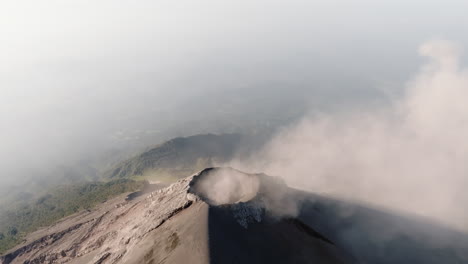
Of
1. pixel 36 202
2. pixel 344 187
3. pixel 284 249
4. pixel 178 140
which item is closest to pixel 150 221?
pixel 284 249

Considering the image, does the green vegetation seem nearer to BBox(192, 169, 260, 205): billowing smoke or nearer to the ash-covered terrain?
the ash-covered terrain

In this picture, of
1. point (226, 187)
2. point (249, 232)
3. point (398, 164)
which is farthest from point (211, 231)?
point (398, 164)

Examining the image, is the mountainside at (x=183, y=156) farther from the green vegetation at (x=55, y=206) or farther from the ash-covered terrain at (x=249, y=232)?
the ash-covered terrain at (x=249, y=232)

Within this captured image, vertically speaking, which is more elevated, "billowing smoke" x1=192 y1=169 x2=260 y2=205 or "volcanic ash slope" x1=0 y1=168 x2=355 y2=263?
"billowing smoke" x1=192 y1=169 x2=260 y2=205

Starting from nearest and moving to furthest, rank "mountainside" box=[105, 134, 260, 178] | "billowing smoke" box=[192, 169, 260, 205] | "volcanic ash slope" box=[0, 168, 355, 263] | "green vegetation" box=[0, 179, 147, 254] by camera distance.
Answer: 1. "volcanic ash slope" box=[0, 168, 355, 263]
2. "billowing smoke" box=[192, 169, 260, 205]
3. "green vegetation" box=[0, 179, 147, 254]
4. "mountainside" box=[105, 134, 260, 178]

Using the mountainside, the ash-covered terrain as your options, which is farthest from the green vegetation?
the ash-covered terrain
